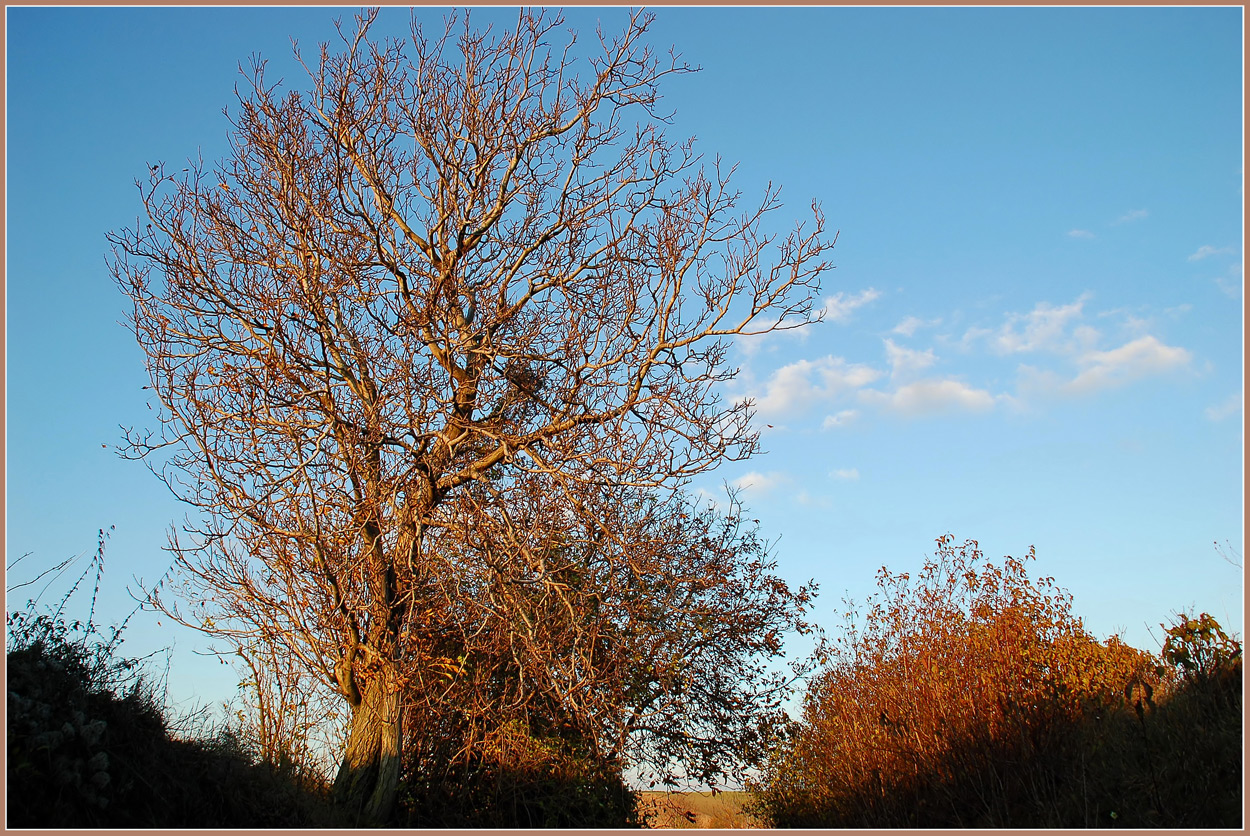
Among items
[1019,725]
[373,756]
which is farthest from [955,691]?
[373,756]

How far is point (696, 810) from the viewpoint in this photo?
13.2 metres

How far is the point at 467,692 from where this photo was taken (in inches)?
381

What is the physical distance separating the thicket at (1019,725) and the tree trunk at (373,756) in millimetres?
4944

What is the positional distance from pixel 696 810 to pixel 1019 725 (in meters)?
6.49

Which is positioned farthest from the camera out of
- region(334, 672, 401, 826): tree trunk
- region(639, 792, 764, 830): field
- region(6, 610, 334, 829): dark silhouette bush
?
region(639, 792, 764, 830): field

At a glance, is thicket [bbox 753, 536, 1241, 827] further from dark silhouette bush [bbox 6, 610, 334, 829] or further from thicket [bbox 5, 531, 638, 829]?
dark silhouette bush [bbox 6, 610, 334, 829]

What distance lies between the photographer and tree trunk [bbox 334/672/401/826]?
8.17 meters

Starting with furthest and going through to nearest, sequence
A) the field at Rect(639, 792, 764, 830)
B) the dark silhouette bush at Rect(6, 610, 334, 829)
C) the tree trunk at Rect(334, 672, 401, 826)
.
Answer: the field at Rect(639, 792, 764, 830), the tree trunk at Rect(334, 672, 401, 826), the dark silhouette bush at Rect(6, 610, 334, 829)

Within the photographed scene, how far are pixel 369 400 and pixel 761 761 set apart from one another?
9.16 m

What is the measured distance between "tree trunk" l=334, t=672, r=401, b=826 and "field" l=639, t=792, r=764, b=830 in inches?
192

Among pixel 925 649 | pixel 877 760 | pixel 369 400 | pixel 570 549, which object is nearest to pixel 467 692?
pixel 570 549

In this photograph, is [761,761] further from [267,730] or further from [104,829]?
[104,829]

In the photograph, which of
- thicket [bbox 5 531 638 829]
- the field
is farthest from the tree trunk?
the field

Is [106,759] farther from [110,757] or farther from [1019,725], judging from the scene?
[1019,725]
